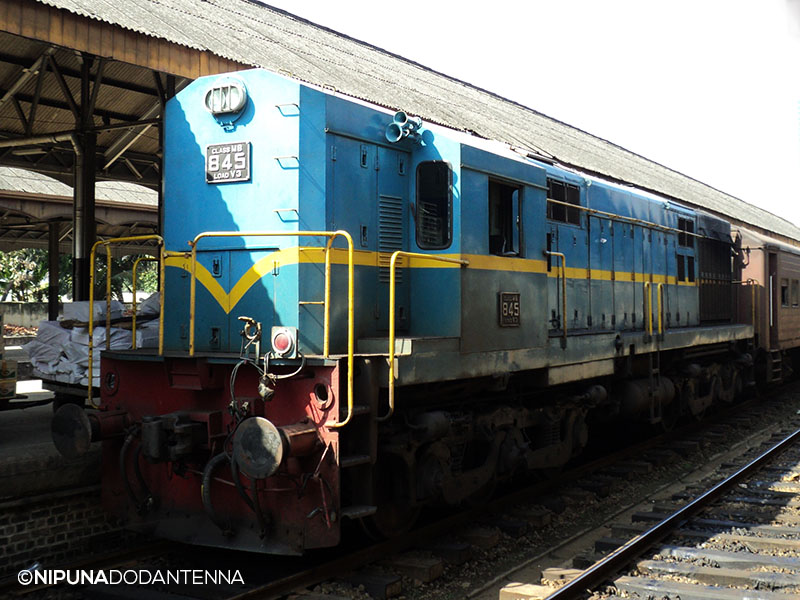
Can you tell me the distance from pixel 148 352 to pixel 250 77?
95.8 inches

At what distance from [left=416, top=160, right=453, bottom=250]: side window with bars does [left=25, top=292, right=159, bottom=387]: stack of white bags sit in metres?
3.44

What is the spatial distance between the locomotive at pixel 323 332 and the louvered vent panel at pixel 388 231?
0.02 m

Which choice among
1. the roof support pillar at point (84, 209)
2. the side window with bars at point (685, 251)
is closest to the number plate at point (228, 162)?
the roof support pillar at point (84, 209)

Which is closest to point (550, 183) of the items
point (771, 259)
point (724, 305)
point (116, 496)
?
point (116, 496)

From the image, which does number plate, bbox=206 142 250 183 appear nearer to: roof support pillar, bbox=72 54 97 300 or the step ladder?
roof support pillar, bbox=72 54 97 300

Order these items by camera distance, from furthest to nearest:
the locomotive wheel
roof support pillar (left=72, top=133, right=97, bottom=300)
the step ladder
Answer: roof support pillar (left=72, top=133, right=97, bottom=300) < the locomotive wheel < the step ladder

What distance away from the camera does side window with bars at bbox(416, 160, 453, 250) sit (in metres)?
6.33

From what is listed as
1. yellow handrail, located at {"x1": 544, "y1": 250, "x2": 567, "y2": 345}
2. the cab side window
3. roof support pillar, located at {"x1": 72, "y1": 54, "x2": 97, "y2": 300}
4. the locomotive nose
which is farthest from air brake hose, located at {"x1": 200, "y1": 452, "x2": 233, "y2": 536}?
roof support pillar, located at {"x1": 72, "y1": 54, "x2": 97, "y2": 300}

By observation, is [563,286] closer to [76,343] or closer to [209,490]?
[209,490]

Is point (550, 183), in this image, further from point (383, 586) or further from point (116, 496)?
point (116, 496)

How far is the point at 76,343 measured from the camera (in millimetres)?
8586

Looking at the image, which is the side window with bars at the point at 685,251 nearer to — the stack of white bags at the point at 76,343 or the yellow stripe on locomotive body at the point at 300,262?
the yellow stripe on locomotive body at the point at 300,262

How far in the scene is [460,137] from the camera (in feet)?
21.5

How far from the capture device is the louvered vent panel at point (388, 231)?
249 inches
